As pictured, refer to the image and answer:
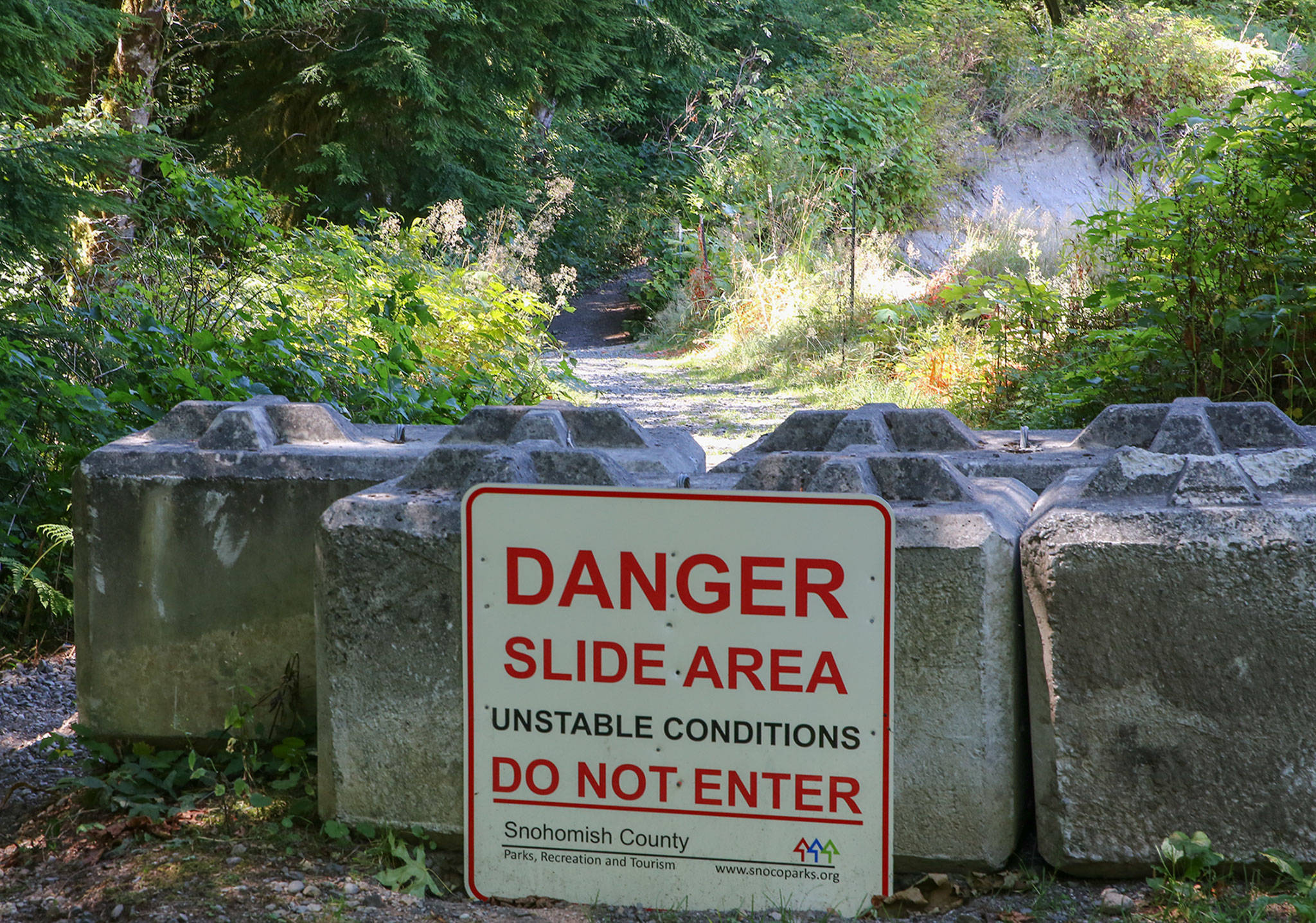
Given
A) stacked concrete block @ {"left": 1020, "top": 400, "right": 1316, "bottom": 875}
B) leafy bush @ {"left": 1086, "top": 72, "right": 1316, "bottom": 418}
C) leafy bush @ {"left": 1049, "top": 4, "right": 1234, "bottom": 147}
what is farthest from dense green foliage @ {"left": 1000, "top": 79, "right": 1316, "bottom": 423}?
leafy bush @ {"left": 1049, "top": 4, "right": 1234, "bottom": 147}

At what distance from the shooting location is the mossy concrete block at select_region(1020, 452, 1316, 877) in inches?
74.4

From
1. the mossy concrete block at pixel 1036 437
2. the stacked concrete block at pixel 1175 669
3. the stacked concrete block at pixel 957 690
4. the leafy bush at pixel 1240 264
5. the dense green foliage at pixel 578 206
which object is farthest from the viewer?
the leafy bush at pixel 1240 264

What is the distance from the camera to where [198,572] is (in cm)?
269

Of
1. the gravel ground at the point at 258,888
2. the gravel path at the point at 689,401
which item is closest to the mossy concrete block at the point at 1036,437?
the gravel ground at the point at 258,888

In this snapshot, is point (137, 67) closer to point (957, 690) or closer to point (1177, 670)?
point (957, 690)

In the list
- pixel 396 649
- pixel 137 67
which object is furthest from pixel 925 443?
pixel 137 67

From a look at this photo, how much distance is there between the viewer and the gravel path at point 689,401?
746cm

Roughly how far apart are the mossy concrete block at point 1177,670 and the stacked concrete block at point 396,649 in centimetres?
91

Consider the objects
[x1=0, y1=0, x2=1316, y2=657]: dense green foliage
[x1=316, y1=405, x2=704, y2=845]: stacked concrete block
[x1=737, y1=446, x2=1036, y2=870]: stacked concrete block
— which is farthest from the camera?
[x1=0, y1=0, x2=1316, y2=657]: dense green foliage

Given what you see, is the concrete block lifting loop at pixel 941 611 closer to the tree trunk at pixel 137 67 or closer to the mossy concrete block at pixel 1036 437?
the mossy concrete block at pixel 1036 437

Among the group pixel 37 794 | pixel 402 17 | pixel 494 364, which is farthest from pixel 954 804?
pixel 402 17

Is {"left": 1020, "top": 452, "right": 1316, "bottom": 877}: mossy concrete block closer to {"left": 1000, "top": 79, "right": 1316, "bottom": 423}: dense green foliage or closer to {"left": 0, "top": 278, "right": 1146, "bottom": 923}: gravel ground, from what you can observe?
{"left": 0, "top": 278, "right": 1146, "bottom": 923}: gravel ground

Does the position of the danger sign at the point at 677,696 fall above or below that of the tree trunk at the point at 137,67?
below

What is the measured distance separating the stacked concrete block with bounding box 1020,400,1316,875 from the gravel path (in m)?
4.12
